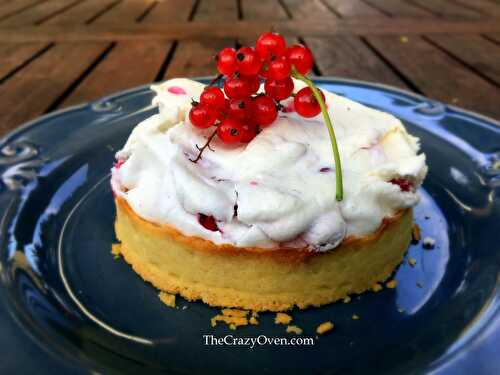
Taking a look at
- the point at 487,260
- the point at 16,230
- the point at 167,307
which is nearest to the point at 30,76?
the point at 16,230

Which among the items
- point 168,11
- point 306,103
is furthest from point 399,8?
point 306,103

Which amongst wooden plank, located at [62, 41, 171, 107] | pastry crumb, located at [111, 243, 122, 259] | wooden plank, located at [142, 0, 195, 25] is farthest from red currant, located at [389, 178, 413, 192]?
wooden plank, located at [142, 0, 195, 25]

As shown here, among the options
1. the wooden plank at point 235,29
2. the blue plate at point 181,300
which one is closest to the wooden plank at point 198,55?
the wooden plank at point 235,29

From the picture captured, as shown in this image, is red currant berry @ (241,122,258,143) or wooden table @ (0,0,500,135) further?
wooden table @ (0,0,500,135)

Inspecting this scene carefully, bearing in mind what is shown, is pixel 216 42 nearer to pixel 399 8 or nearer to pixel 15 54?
pixel 15 54

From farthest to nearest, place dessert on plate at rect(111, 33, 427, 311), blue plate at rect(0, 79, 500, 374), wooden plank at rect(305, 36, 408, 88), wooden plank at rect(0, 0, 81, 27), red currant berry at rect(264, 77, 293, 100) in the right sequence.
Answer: wooden plank at rect(0, 0, 81, 27) → wooden plank at rect(305, 36, 408, 88) → red currant berry at rect(264, 77, 293, 100) → dessert on plate at rect(111, 33, 427, 311) → blue plate at rect(0, 79, 500, 374)

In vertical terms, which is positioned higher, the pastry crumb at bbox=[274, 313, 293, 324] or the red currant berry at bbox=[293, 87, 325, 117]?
the red currant berry at bbox=[293, 87, 325, 117]

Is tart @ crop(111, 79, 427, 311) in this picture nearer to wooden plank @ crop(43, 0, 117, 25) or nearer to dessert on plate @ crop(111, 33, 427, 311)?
dessert on plate @ crop(111, 33, 427, 311)
